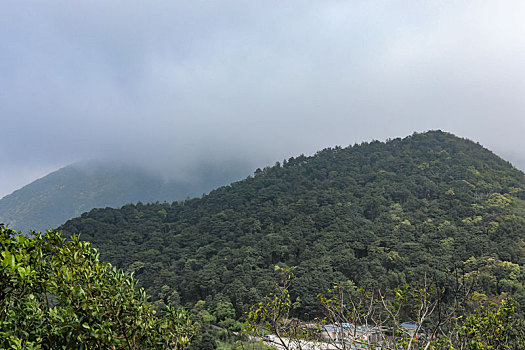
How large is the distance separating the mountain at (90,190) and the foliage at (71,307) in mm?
124017

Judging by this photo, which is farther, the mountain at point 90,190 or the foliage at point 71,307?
the mountain at point 90,190

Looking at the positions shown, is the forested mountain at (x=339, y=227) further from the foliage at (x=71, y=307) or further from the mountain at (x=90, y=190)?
the mountain at (x=90, y=190)

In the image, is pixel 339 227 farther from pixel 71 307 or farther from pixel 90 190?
pixel 90 190

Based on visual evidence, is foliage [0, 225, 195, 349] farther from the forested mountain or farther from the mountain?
the mountain

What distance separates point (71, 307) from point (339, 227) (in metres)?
34.8

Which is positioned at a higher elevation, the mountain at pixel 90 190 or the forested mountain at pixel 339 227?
the mountain at pixel 90 190

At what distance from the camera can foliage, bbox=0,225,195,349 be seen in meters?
2.98

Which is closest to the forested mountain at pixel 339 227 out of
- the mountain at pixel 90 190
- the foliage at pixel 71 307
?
the foliage at pixel 71 307

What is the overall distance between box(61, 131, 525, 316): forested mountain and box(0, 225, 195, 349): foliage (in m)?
17.3

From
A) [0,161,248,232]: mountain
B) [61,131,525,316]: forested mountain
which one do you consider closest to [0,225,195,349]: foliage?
[61,131,525,316]: forested mountain

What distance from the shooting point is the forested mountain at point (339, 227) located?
26.7m

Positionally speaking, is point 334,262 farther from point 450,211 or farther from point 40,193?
point 40,193

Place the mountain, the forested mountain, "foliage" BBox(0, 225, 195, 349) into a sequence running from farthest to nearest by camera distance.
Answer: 1. the mountain
2. the forested mountain
3. "foliage" BBox(0, 225, 195, 349)

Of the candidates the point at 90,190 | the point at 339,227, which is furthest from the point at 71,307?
the point at 90,190
